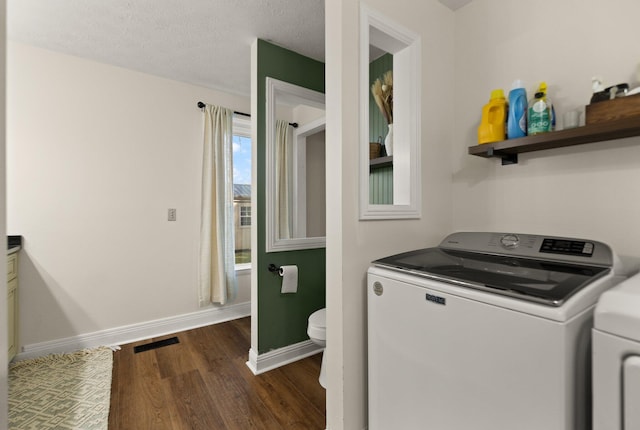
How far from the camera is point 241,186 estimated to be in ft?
10.4

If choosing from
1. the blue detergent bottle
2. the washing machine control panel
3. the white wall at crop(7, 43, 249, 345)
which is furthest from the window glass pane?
the washing machine control panel

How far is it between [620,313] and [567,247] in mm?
544

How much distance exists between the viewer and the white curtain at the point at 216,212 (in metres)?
2.78

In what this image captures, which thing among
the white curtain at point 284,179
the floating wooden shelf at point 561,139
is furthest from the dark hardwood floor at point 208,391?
the floating wooden shelf at point 561,139

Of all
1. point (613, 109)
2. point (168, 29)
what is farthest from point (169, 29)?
point (613, 109)

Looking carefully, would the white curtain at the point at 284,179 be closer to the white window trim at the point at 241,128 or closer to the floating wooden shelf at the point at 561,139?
the white window trim at the point at 241,128

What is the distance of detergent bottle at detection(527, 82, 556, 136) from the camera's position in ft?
3.89

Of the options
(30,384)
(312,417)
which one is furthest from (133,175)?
(312,417)

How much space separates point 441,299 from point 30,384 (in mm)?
2608

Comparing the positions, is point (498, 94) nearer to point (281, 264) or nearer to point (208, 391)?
point (281, 264)

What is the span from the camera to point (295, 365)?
212 centimetres

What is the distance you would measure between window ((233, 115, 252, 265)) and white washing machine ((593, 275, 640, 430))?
289 cm

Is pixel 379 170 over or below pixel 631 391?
over

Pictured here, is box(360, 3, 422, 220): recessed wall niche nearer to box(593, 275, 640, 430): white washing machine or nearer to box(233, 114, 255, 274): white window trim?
box(593, 275, 640, 430): white washing machine
